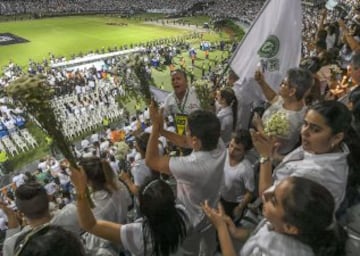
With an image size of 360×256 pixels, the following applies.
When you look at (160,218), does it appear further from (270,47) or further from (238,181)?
(270,47)

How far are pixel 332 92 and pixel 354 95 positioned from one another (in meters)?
1.70

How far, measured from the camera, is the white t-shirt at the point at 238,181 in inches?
160

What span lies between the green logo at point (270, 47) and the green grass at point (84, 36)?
52.8 ft

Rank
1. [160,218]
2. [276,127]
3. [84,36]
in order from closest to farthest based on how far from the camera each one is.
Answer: [160,218] → [276,127] → [84,36]

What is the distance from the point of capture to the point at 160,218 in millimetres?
2883

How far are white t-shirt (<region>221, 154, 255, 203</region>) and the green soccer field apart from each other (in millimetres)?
26866

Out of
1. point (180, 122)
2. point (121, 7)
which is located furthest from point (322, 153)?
point (121, 7)

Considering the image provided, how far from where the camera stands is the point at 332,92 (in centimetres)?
578

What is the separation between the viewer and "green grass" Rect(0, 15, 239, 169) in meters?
29.7

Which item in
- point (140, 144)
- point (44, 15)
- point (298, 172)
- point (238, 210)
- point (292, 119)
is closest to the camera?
point (298, 172)

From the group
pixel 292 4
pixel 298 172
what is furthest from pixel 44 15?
pixel 298 172

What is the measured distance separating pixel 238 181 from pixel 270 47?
2532 mm

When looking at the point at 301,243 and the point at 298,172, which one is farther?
the point at 298,172

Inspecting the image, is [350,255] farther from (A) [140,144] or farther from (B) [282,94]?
(A) [140,144]
